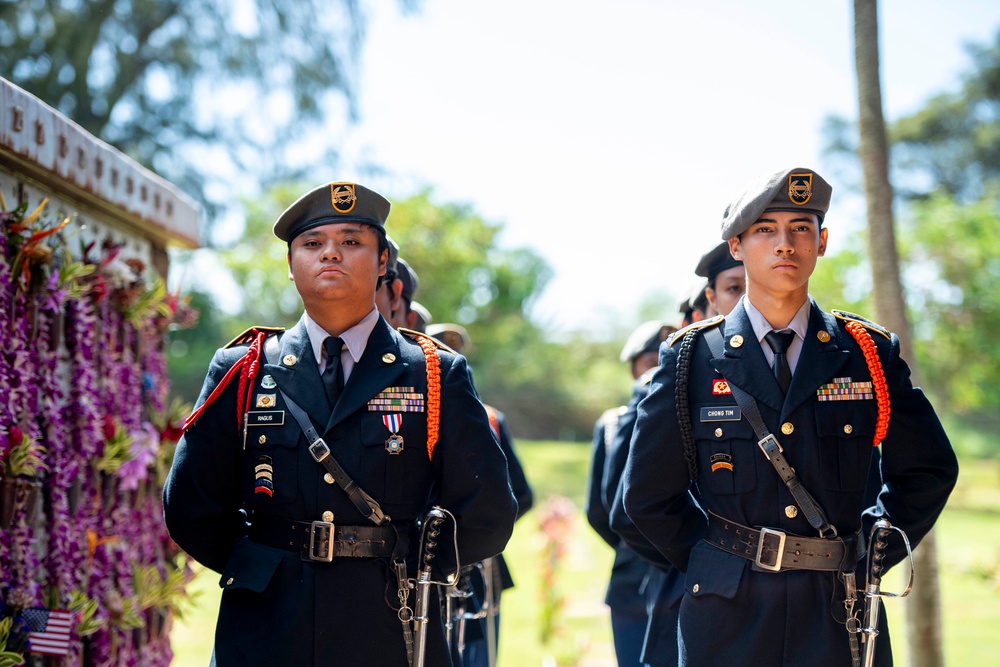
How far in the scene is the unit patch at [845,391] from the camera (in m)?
3.06

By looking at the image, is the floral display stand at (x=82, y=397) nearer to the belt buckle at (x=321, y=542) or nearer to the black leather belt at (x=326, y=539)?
the black leather belt at (x=326, y=539)

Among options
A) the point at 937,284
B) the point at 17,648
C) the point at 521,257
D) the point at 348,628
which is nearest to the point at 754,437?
the point at 348,628

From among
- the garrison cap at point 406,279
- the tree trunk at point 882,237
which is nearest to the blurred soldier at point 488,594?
the garrison cap at point 406,279

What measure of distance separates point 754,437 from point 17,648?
2768 mm

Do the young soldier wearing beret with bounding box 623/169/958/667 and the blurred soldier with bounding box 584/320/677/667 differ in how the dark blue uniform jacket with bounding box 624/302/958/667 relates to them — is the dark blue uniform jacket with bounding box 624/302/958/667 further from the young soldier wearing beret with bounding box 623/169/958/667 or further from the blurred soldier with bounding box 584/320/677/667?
the blurred soldier with bounding box 584/320/677/667

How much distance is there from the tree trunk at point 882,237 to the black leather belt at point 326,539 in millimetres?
4025

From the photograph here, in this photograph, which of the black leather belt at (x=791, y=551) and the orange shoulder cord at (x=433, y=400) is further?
the orange shoulder cord at (x=433, y=400)

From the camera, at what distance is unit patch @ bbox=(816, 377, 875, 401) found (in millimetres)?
3061

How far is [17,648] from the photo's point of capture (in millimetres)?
3635

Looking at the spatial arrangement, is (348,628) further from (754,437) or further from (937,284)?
(937,284)

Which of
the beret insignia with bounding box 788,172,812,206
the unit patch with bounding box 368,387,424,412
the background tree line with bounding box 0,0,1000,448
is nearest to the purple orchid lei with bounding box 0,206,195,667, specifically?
the unit patch with bounding box 368,387,424,412

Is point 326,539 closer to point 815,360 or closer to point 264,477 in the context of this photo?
point 264,477

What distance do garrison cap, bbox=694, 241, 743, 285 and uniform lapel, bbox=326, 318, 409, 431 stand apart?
1.64m

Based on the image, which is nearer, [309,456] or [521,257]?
[309,456]
